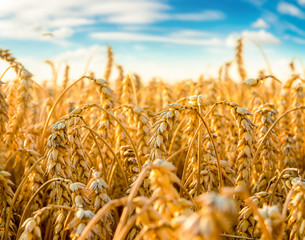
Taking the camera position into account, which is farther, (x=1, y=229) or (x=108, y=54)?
(x=108, y=54)

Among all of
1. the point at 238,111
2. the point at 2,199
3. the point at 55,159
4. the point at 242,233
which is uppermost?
the point at 238,111

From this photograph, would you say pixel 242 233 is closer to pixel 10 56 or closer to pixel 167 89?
pixel 10 56

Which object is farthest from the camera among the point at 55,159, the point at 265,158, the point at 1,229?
the point at 265,158

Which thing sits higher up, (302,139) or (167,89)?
(167,89)

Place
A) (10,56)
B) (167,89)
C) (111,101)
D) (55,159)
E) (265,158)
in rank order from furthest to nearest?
(167,89) < (10,56) < (111,101) < (265,158) < (55,159)

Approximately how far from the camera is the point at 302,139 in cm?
343

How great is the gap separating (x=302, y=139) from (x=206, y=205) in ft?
9.77

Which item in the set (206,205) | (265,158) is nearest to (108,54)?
(265,158)

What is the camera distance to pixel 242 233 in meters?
1.77

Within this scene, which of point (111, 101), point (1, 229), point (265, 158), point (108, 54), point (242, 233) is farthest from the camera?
point (108, 54)

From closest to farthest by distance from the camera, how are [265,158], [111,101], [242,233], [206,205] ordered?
[206,205] → [242,233] → [265,158] → [111,101]

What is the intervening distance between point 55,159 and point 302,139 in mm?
2587

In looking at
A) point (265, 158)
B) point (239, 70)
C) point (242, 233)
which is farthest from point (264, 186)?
point (239, 70)

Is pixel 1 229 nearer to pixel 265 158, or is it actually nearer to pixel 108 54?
pixel 265 158
